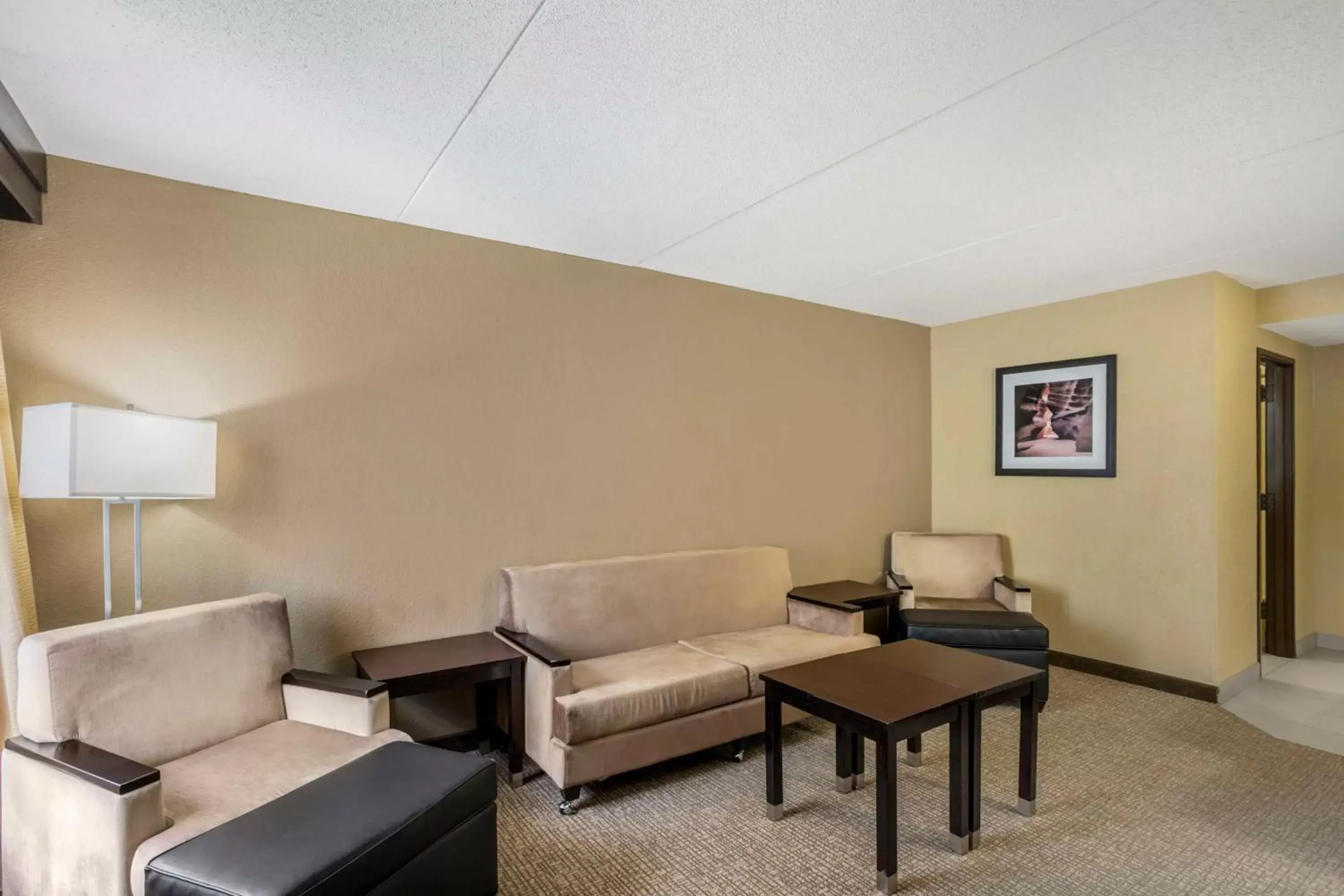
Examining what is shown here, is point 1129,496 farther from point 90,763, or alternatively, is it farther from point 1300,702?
point 90,763

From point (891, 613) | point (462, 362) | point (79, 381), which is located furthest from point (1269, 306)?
point (79, 381)

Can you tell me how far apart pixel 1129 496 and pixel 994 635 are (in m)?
1.41

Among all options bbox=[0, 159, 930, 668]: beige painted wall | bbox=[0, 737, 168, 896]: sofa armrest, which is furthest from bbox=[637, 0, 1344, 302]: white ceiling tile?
bbox=[0, 737, 168, 896]: sofa armrest

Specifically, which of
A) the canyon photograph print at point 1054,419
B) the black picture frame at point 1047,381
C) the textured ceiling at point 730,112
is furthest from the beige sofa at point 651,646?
the canyon photograph print at point 1054,419

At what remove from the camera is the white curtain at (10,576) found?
2064mm

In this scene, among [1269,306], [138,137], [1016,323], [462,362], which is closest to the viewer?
[138,137]

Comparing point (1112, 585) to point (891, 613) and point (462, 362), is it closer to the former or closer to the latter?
point (891, 613)

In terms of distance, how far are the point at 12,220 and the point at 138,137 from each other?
0.54 meters

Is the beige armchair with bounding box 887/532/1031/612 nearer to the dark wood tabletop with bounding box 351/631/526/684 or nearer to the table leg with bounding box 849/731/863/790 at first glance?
the table leg with bounding box 849/731/863/790

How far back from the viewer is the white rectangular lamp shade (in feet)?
6.34

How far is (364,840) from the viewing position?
1609mm

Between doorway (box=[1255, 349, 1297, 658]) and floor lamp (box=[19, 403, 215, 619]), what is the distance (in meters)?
6.33

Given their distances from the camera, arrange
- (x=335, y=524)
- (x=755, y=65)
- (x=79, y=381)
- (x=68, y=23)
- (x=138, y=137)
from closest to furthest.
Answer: (x=68, y=23) < (x=755, y=65) < (x=138, y=137) < (x=79, y=381) < (x=335, y=524)

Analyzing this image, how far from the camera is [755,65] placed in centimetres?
185
